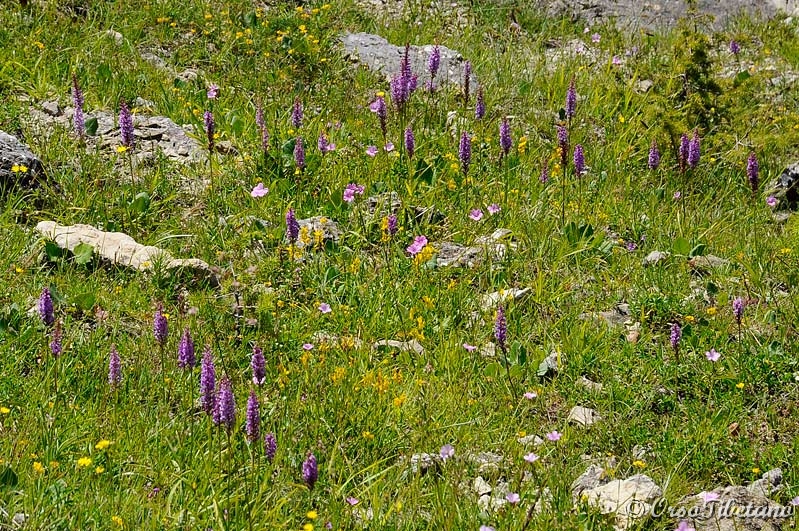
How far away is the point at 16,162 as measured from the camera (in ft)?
18.6

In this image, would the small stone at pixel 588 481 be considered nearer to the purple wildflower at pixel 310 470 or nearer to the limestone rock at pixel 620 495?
the limestone rock at pixel 620 495

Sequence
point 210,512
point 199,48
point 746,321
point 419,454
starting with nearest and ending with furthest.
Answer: point 210,512
point 419,454
point 746,321
point 199,48

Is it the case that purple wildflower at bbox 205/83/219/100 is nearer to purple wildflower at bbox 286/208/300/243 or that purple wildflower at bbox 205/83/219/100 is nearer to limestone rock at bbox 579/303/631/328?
purple wildflower at bbox 286/208/300/243

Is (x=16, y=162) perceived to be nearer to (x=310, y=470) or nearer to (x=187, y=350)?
(x=187, y=350)

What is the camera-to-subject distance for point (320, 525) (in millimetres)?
3471

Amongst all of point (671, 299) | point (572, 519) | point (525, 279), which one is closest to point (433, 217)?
point (525, 279)

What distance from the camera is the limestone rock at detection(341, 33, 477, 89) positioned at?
8.11 m

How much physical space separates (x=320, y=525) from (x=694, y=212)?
379 centimetres

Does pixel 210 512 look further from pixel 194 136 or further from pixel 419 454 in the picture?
pixel 194 136

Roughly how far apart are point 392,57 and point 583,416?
15.6 ft

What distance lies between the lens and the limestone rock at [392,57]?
26.6ft

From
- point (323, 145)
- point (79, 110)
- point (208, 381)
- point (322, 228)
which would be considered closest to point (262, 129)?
point (323, 145)

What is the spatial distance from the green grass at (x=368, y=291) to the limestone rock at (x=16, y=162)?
0.37 ft

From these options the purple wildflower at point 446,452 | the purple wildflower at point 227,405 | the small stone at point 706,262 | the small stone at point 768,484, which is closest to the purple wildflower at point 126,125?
the purple wildflower at point 227,405
